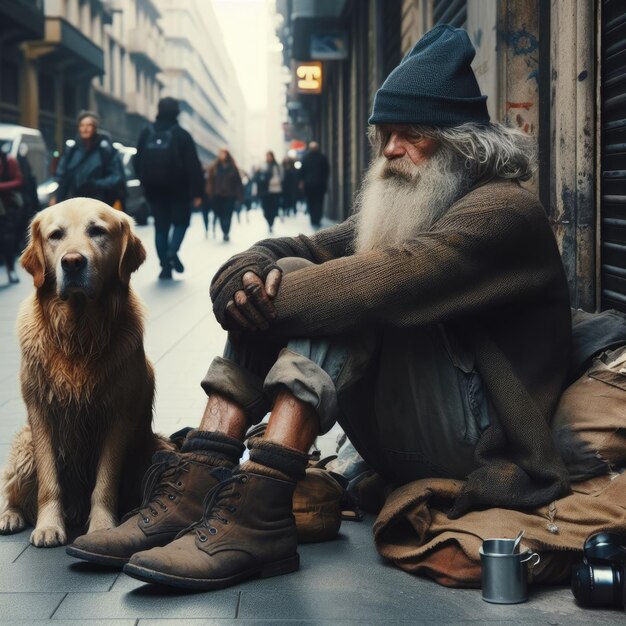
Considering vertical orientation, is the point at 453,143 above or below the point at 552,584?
above

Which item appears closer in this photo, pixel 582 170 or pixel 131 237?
pixel 131 237

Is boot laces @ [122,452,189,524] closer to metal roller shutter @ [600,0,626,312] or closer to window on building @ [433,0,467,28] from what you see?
metal roller shutter @ [600,0,626,312]

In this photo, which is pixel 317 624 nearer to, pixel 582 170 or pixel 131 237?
pixel 131 237

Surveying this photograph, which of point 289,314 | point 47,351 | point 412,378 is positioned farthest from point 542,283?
point 47,351

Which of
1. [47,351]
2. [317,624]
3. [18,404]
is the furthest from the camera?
[18,404]

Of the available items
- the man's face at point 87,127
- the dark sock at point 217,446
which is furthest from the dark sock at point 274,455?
the man's face at point 87,127

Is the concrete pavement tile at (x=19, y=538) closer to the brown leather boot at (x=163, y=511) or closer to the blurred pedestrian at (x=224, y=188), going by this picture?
the brown leather boot at (x=163, y=511)

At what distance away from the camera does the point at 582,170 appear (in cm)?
484

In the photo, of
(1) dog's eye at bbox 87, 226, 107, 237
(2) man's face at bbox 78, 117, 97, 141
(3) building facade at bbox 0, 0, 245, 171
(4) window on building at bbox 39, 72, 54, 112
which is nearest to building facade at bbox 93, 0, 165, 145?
(3) building facade at bbox 0, 0, 245, 171

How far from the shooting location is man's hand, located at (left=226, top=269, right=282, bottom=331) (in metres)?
3.12

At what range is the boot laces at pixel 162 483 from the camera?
317cm

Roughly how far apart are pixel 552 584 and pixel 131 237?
1.81 m

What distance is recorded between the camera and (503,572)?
9.17ft

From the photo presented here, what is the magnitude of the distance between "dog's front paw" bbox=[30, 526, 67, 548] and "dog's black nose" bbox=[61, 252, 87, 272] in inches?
32.4
